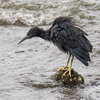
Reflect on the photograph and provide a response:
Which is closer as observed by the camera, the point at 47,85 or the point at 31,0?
the point at 47,85

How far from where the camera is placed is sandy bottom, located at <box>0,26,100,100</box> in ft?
15.9

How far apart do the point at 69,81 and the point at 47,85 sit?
0.50 meters

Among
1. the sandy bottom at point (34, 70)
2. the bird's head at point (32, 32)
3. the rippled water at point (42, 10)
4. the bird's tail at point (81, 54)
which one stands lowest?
the sandy bottom at point (34, 70)

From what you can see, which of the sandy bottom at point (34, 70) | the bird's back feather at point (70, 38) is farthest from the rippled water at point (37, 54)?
the bird's back feather at point (70, 38)

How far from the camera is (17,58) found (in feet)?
22.4

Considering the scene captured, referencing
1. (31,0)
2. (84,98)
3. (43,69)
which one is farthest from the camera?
(31,0)

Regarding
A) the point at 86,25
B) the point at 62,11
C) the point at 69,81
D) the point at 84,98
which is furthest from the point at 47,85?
the point at 62,11

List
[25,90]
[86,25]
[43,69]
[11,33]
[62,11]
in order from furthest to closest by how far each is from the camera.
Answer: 1. [62,11]
2. [86,25]
3. [11,33]
4. [43,69]
5. [25,90]

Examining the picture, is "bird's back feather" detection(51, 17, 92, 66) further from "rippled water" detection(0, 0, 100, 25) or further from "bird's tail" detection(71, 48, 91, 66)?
"rippled water" detection(0, 0, 100, 25)

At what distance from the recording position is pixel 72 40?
5309mm

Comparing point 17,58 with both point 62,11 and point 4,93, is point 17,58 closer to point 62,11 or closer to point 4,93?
point 4,93

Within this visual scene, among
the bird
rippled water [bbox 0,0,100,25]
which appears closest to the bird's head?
the bird

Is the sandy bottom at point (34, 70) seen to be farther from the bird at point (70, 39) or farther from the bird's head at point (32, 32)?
the bird's head at point (32, 32)

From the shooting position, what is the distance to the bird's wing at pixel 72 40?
5121 millimetres
